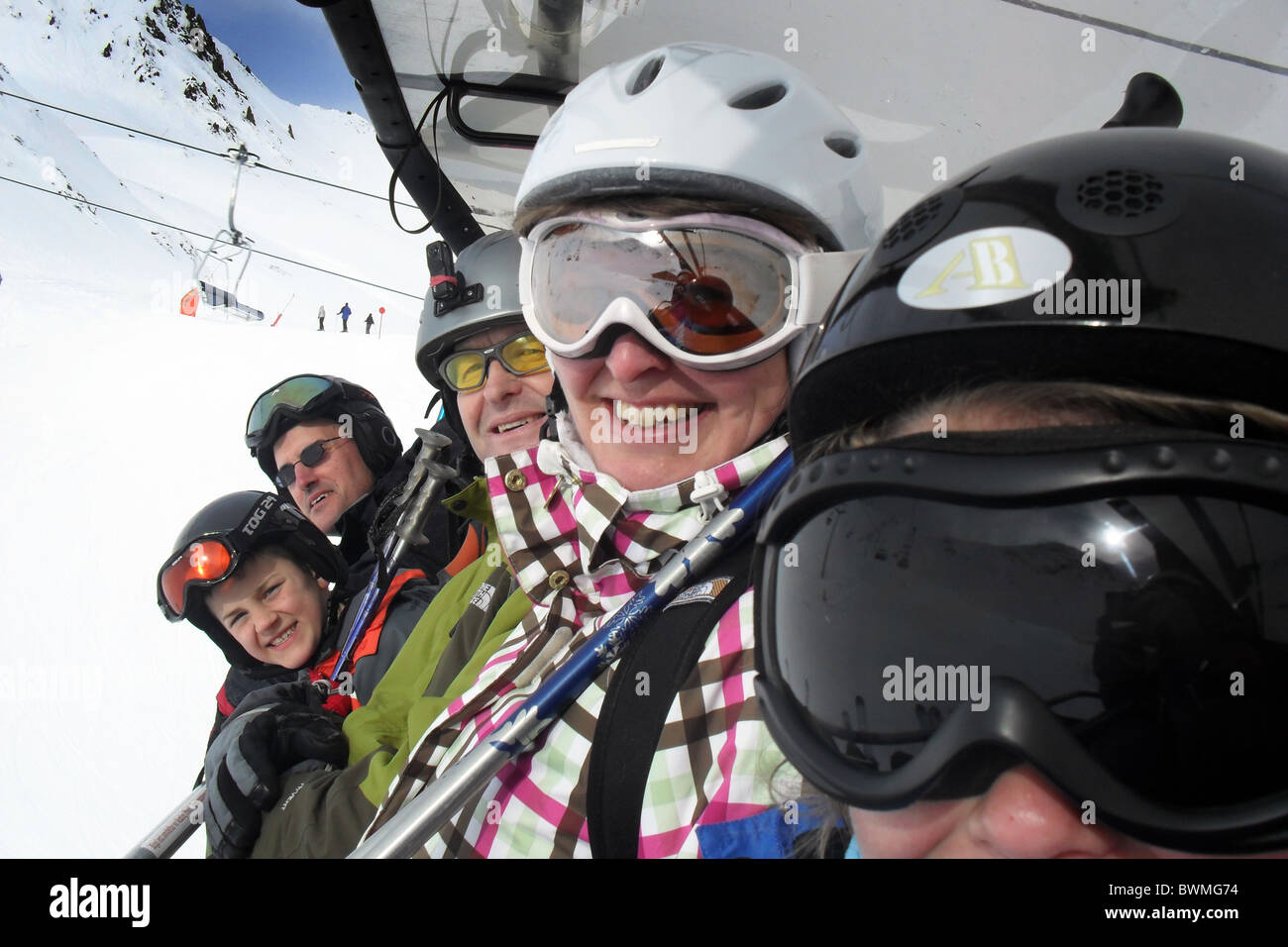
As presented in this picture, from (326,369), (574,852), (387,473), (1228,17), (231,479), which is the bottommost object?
(574,852)

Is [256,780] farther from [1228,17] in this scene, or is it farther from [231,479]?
[231,479]

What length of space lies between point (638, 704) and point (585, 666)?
0.71 ft

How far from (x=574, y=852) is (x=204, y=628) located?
8.45 ft

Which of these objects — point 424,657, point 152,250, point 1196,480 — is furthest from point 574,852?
point 152,250

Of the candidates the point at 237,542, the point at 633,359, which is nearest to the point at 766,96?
the point at 633,359

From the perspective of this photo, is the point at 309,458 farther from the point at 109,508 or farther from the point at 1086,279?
the point at 109,508

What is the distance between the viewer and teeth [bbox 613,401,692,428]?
1479 mm

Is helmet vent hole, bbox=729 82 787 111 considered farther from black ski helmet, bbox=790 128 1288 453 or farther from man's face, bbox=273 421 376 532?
man's face, bbox=273 421 376 532

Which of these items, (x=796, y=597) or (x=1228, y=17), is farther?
(x=1228, y=17)

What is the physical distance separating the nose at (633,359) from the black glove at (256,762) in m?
1.41

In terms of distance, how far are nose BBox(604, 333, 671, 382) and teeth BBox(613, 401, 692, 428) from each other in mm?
55

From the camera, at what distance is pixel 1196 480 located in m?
0.58

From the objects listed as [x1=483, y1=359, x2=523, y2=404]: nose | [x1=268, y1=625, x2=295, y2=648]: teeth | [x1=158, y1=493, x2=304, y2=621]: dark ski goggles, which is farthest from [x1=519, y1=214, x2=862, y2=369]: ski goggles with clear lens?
[x1=268, y1=625, x2=295, y2=648]: teeth

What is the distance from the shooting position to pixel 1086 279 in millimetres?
689
